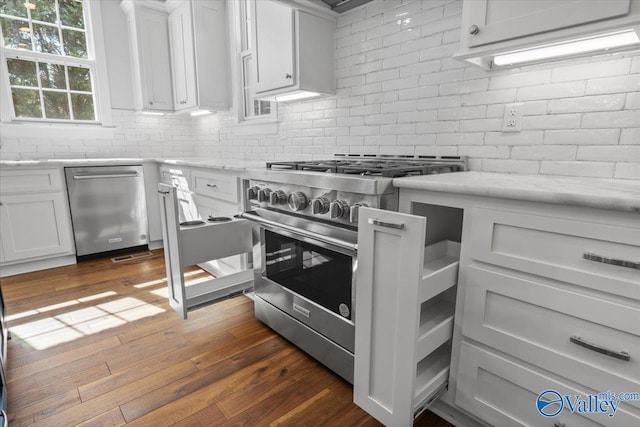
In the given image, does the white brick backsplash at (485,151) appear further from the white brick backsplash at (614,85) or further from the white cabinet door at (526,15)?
the white cabinet door at (526,15)

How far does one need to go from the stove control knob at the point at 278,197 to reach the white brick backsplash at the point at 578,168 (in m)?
1.19

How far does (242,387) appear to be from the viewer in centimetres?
151

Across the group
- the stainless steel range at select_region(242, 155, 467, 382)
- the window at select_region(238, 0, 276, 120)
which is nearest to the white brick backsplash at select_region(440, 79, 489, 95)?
the stainless steel range at select_region(242, 155, 467, 382)

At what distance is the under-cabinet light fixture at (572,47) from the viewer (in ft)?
3.71

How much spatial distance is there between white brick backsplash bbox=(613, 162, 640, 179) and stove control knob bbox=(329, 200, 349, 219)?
3.42 ft

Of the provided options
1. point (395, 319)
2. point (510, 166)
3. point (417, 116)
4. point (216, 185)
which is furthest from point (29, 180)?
point (510, 166)

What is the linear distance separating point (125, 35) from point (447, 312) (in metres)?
4.27

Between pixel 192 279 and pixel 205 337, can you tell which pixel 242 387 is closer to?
pixel 205 337

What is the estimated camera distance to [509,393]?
1113 millimetres

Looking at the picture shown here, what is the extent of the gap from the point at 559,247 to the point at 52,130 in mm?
4296

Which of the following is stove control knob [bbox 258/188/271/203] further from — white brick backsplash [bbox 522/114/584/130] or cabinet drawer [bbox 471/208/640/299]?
white brick backsplash [bbox 522/114/584/130]

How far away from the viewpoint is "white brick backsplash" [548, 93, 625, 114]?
49.4 inches

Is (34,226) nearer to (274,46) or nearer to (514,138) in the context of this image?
(274,46)

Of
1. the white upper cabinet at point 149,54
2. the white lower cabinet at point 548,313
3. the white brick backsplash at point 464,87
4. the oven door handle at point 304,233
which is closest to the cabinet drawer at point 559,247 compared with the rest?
the white lower cabinet at point 548,313
